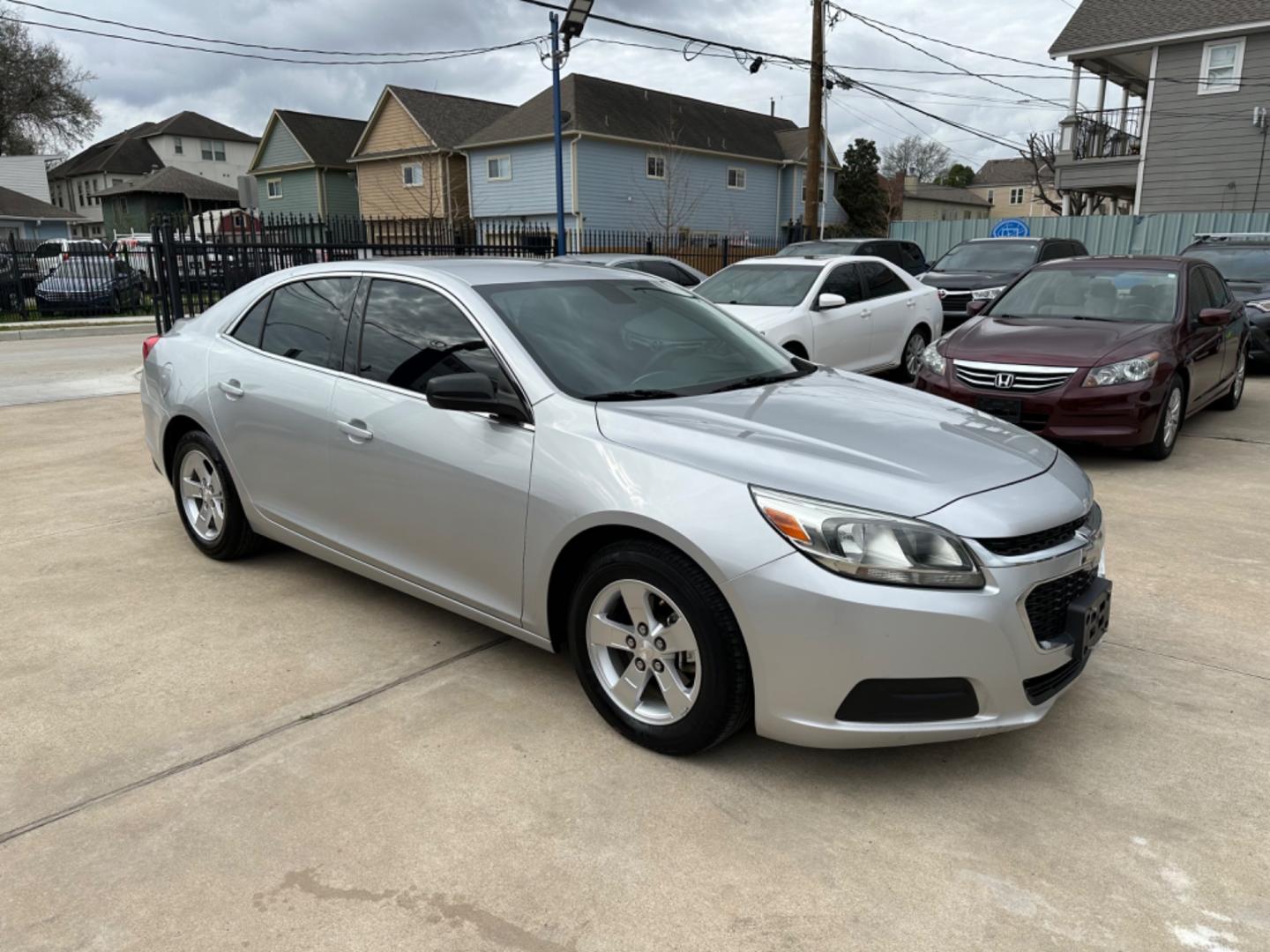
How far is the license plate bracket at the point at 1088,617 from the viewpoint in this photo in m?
2.91

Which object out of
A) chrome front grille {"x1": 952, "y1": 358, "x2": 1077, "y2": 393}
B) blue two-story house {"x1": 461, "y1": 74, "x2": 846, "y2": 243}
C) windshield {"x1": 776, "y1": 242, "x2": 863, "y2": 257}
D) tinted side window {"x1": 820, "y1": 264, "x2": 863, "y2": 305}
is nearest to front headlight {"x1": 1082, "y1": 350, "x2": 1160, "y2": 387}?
chrome front grille {"x1": 952, "y1": 358, "x2": 1077, "y2": 393}

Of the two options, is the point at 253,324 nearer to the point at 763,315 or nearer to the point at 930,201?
the point at 763,315

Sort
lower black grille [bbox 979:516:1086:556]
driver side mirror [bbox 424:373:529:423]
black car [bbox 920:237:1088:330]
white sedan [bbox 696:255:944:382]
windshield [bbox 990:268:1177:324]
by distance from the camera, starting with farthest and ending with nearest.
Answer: black car [bbox 920:237:1088:330], white sedan [bbox 696:255:944:382], windshield [bbox 990:268:1177:324], driver side mirror [bbox 424:373:529:423], lower black grille [bbox 979:516:1086:556]

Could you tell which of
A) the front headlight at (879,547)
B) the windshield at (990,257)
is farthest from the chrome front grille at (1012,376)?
the windshield at (990,257)

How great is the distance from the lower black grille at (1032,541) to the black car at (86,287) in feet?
83.7

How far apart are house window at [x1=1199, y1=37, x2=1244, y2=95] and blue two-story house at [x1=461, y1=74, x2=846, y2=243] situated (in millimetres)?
15656

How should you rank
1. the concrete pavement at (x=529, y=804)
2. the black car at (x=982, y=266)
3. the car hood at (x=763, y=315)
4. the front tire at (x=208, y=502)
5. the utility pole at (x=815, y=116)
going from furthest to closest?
the utility pole at (x=815, y=116), the black car at (x=982, y=266), the car hood at (x=763, y=315), the front tire at (x=208, y=502), the concrete pavement at (x=529, y=804)

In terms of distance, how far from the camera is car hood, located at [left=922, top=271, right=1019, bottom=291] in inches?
538

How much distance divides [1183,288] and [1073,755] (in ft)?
19.8

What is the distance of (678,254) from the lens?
23734 millimetres

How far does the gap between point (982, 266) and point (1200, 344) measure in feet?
23.9

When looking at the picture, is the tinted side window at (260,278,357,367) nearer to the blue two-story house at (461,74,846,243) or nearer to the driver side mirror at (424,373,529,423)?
the driver side mirror at (424,373,529,423)

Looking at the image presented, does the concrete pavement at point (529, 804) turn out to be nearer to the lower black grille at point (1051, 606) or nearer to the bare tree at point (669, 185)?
the lower black grille at point (1051, 606)

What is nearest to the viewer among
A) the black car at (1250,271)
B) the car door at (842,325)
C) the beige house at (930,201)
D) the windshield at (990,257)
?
the car door at (842,325)
